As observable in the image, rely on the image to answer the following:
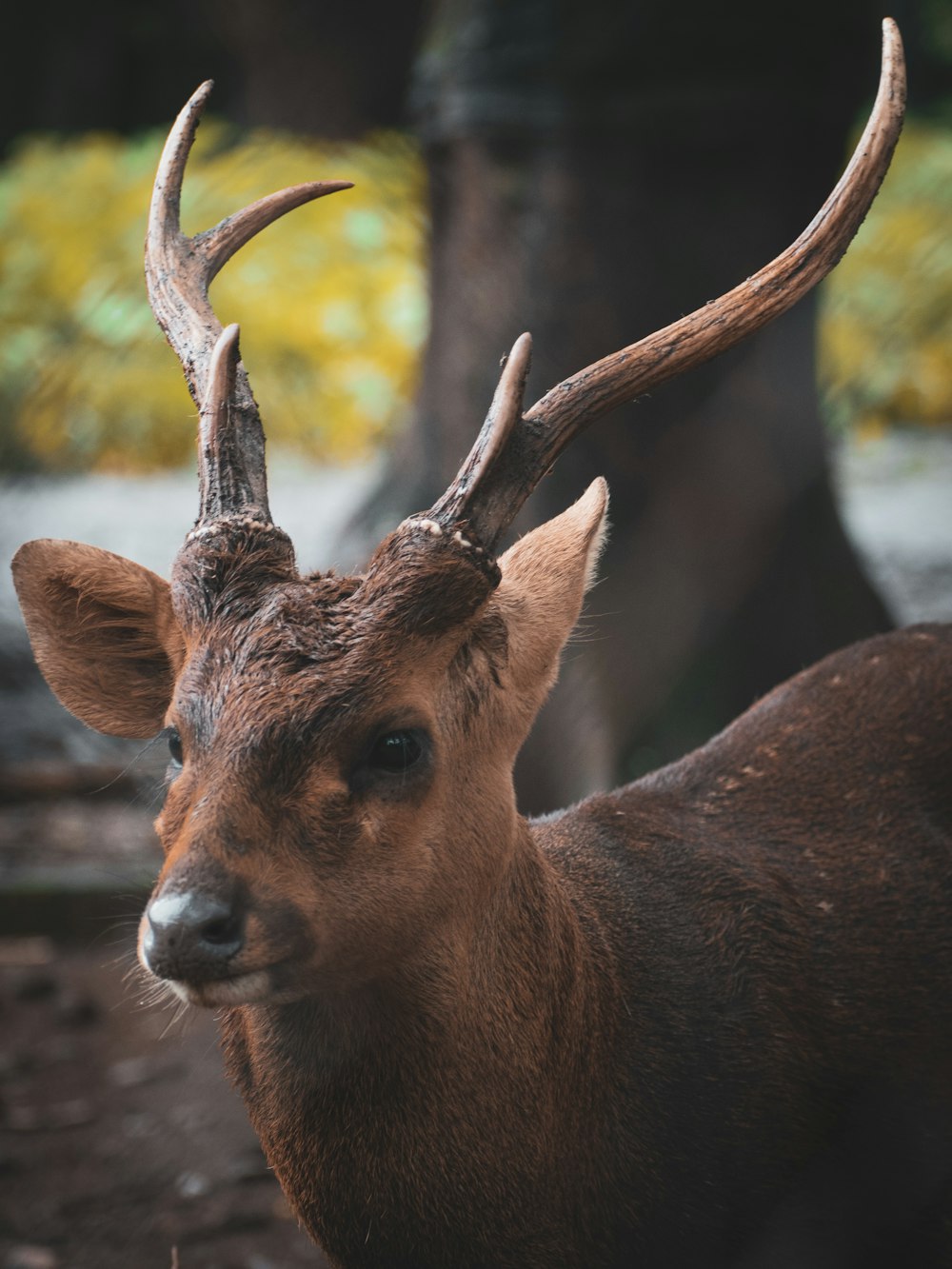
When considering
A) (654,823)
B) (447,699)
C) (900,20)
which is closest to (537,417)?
(447,699)

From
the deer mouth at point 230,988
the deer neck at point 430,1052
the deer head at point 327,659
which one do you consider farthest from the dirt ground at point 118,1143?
the deer mouth at point 230,988

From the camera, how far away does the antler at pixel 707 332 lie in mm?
2760

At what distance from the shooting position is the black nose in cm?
222

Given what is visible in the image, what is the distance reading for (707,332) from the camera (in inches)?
114

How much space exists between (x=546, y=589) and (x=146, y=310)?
17.9 ft

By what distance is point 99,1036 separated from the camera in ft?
17.6

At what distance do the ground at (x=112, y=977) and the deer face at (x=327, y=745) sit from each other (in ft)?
1.82

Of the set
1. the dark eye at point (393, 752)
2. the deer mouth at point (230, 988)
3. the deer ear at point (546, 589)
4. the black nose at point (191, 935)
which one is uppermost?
the deer ear at point (546, 589)

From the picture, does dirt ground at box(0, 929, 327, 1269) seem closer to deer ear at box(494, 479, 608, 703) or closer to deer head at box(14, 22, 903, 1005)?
deer head at box(14, 22, 903, 1005)

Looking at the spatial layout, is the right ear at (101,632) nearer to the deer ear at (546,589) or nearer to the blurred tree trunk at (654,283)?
the deer ear at (546,589)

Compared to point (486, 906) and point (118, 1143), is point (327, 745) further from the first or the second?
point (118, 1143)

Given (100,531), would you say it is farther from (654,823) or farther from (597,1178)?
(597,1178)

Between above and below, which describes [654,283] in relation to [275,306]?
below

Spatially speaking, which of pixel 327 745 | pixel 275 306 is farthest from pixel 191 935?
pixel 275 306
